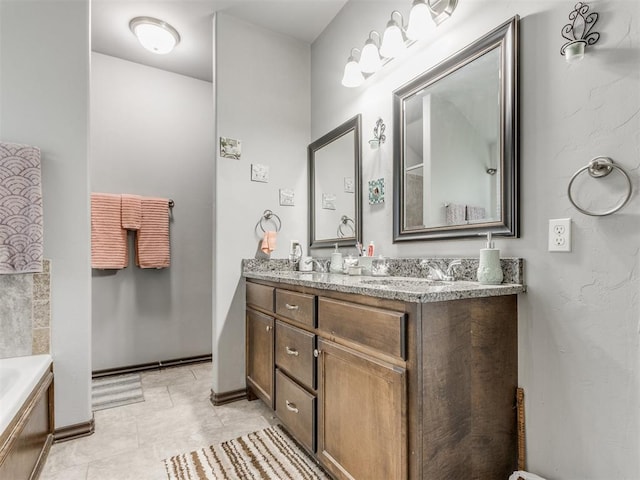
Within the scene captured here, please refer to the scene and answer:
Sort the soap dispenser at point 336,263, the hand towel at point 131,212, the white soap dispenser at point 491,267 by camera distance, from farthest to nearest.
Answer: the hand towel at point 131,212 → the soap dispenser at point 336,263 → the white soap dispenser at point 491,267

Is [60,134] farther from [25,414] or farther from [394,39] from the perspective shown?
[394,39]

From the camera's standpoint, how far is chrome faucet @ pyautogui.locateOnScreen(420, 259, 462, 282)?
1.46m

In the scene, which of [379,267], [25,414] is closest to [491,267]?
[379,267]

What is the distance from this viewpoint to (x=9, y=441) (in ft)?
3.82

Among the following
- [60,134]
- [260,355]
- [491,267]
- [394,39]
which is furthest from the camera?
[260,355]

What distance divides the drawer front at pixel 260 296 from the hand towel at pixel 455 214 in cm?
101

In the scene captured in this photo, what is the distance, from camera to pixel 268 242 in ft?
7.87

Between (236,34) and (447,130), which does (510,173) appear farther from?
(236,34)

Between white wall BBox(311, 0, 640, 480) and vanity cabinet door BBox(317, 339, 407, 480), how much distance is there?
55 centimetres

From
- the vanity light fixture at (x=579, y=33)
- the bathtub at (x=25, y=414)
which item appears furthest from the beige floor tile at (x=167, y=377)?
the vanity light fixture at (x=579, y=33)

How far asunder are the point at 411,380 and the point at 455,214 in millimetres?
825

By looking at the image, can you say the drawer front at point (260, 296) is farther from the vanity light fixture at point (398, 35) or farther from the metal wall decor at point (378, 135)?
the vanity light fixture at point (398, 35)

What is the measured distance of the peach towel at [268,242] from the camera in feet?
7.84

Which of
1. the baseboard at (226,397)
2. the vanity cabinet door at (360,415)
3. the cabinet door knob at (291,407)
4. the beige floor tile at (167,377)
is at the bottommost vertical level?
the beige floor tile at (167,377)
